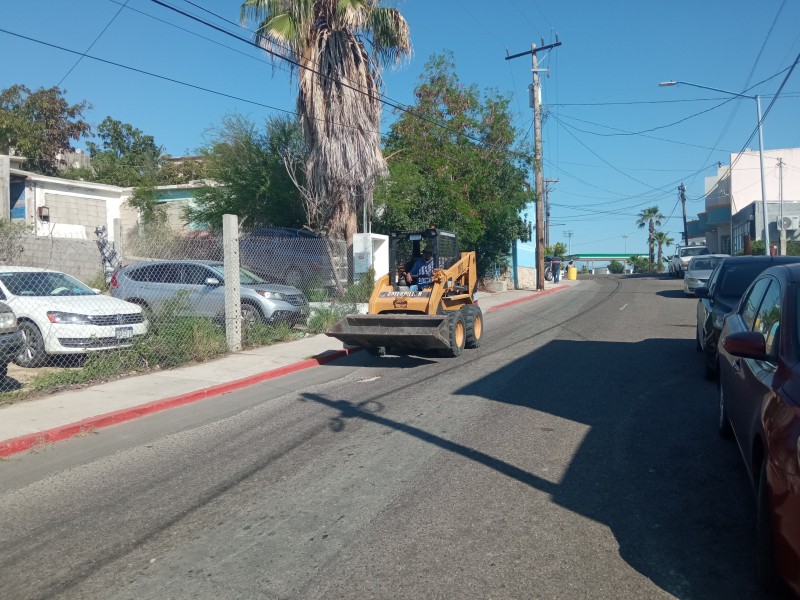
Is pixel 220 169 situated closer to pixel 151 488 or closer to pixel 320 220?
pixel 320 220

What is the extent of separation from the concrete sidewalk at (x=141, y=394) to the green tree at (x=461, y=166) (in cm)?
1265

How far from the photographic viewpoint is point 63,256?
15633 mm

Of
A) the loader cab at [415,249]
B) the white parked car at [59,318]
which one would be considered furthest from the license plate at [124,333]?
the loader cab at [415,249]

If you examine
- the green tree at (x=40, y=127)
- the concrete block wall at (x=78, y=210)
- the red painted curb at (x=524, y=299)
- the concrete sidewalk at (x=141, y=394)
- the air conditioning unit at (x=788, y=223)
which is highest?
the green tree at (x=40, y=127)

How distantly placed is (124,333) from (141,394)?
2.12 m

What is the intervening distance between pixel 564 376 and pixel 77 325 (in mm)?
7374

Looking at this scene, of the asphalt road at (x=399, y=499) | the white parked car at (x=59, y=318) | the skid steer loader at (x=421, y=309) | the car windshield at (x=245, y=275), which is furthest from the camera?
the car windshield at (x=245, y=275)

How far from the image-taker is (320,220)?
66.7 feet

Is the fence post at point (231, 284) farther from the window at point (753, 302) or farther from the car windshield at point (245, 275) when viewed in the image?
the window at point (753, 302)

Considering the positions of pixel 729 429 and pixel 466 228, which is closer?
pixel 729 429

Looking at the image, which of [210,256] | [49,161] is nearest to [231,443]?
[210,256]

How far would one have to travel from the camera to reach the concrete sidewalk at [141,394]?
7703 mm

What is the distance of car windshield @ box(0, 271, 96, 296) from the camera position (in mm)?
11102

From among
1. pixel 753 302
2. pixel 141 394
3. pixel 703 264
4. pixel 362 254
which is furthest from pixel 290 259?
pixel 703 264
